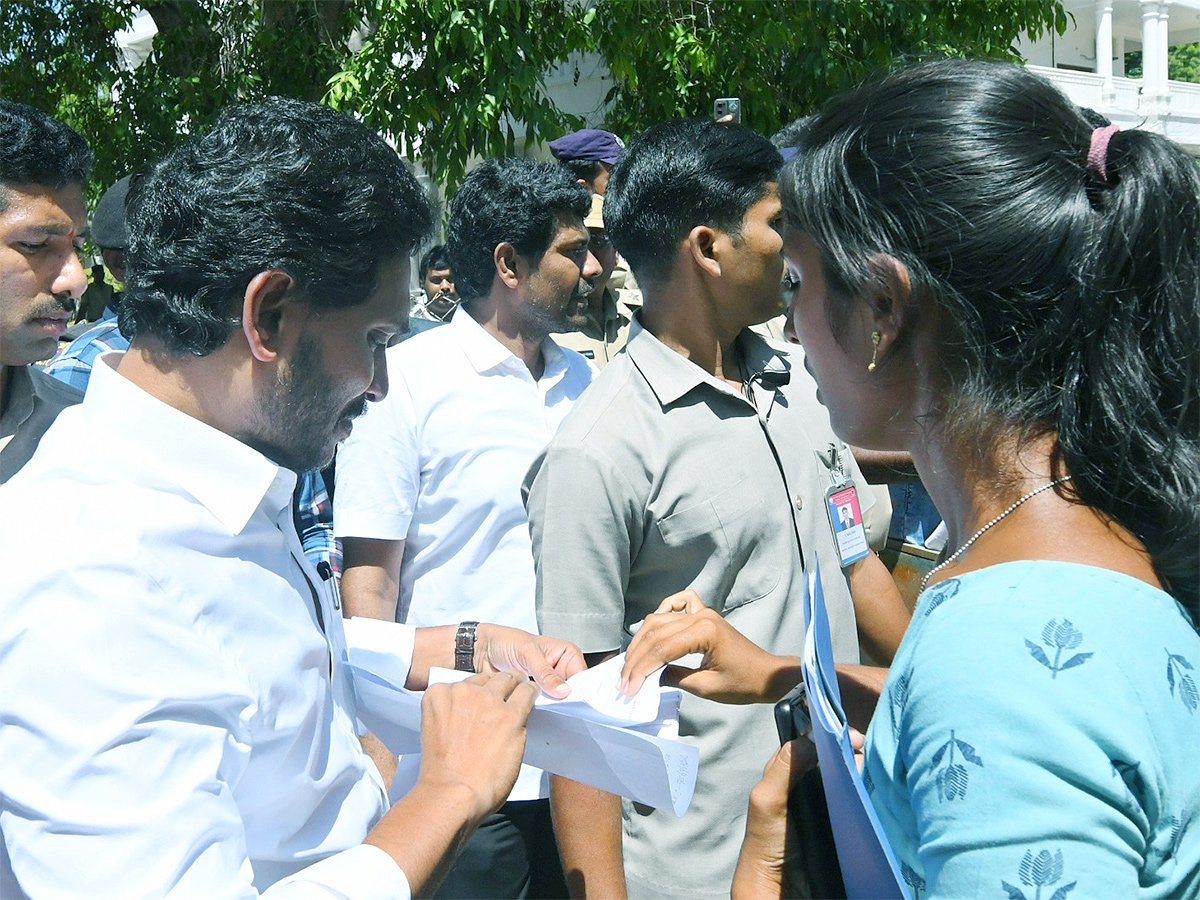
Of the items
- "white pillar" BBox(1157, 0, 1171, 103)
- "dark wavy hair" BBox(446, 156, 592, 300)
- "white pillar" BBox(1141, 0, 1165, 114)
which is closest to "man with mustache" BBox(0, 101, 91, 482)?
"dark wavy hair" BBox(446, 156, 592, 300)

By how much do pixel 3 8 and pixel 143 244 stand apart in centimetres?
951

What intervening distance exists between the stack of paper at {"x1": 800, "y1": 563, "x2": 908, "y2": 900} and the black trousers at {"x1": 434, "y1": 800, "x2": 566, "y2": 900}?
1.55m

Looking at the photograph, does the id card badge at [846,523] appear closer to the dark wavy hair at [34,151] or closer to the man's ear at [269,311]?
the man's ear at [269,311]

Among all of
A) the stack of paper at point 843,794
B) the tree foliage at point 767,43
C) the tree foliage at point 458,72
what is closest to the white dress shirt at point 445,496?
the stack of paper at point 843,794

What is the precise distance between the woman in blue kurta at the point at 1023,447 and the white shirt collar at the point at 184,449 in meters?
0.74

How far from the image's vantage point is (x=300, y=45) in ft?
28.4

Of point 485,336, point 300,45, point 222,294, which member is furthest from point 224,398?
point 300,45

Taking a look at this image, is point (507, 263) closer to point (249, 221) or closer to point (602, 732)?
point (249, 221)

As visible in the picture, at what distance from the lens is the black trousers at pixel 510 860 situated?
2.66 metres

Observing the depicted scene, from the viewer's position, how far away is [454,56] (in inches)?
284

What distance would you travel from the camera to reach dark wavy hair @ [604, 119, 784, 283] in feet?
7.98

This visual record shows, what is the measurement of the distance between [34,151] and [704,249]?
160 centimetres

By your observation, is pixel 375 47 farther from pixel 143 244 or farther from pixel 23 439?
pixel 143 244

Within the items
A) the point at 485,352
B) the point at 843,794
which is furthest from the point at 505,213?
the point at 843,794
